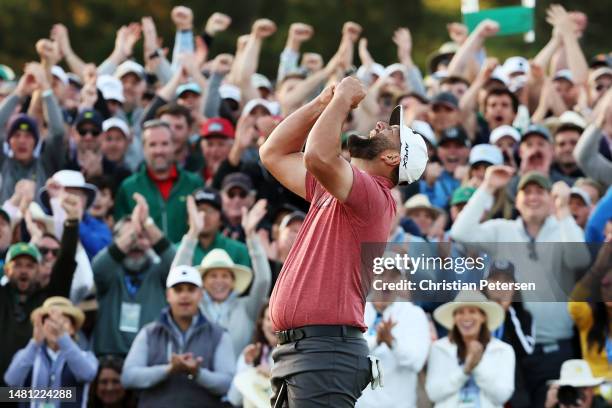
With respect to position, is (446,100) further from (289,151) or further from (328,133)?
(328,133)

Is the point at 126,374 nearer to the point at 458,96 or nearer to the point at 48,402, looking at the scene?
the point at 48,402

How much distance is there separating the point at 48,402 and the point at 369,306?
7.60 ft

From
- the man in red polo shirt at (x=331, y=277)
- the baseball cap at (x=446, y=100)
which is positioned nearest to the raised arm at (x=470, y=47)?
the baseball cap at (x=446, y=100)

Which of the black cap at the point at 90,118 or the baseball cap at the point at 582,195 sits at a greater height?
the black cap at the point at 90,118

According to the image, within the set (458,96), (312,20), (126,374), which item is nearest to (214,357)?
(126,374)

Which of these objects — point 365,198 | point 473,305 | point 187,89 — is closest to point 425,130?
point 187,89

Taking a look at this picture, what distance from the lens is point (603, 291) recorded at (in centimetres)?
1220

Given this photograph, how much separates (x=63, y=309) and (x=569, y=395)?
358cm

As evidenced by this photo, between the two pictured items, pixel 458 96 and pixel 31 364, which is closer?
pixel 31 364

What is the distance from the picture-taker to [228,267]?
1270cm

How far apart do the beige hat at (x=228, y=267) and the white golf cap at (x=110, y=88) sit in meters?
3.27

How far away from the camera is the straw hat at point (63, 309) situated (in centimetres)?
1203

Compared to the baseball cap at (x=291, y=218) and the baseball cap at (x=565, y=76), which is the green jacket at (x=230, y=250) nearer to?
the baseball cap at (x=291, y=218)

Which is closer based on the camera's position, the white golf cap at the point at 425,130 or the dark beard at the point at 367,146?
the dark beard at the point at 367,146
